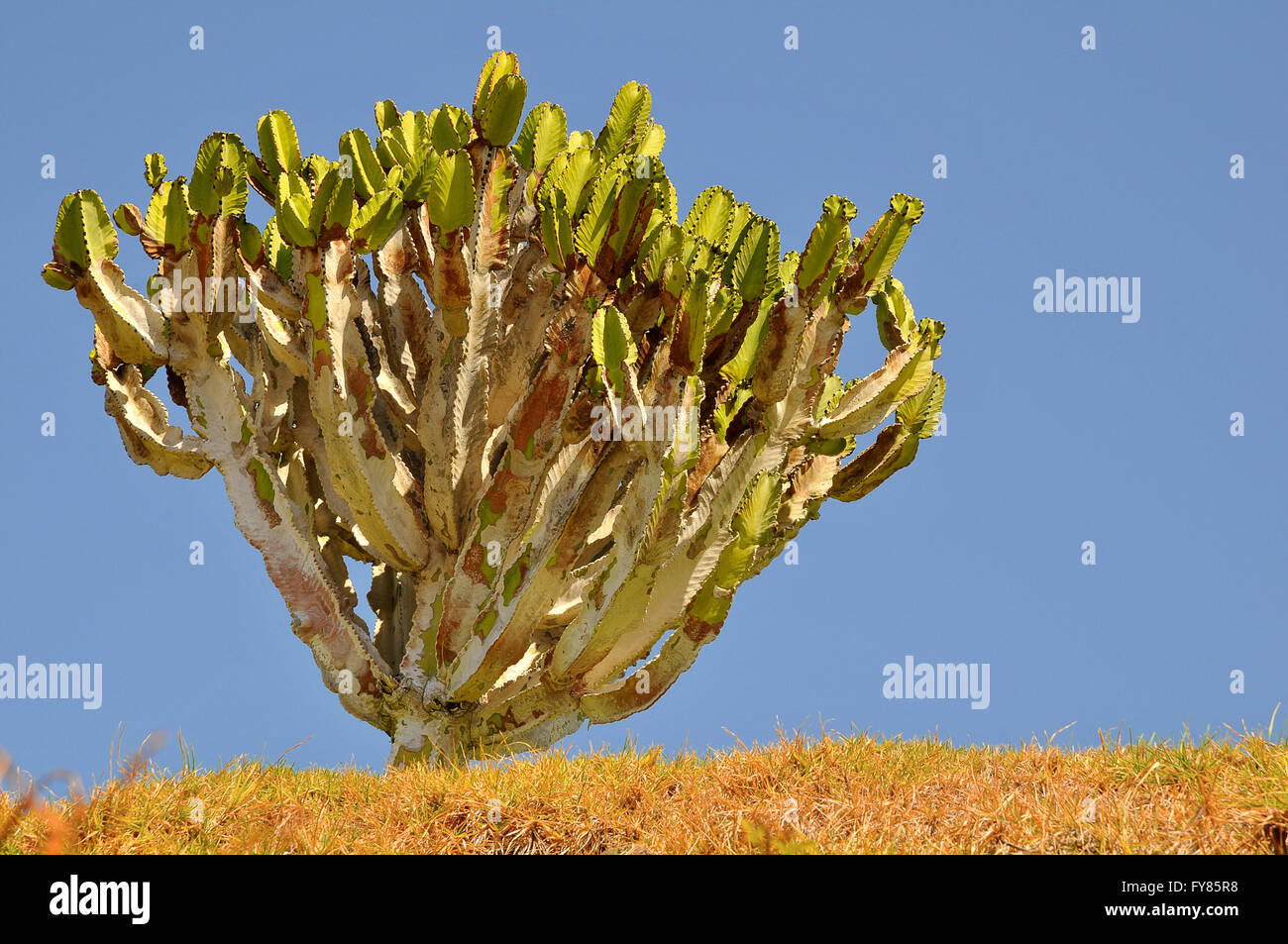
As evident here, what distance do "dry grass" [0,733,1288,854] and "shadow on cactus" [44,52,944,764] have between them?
117 cm

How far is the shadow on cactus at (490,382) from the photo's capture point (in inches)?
283

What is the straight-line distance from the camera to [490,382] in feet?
26.0

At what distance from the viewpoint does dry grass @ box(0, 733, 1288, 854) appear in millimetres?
5137

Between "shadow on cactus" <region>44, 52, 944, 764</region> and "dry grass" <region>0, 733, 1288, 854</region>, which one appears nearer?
"dry grass" <region>0, 733, 1288, 854</region>

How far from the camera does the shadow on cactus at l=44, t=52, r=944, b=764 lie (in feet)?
23.6

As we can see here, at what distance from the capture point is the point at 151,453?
8.15 meters

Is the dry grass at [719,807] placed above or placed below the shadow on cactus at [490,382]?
below

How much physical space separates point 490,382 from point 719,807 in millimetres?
3229

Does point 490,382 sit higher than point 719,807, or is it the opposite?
point 490,382

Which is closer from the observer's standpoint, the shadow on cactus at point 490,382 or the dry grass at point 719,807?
the dry grass at point 719,807

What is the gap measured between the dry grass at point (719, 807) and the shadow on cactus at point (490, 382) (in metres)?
1.17

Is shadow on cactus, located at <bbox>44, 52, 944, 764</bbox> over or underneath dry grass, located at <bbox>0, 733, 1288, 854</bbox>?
over

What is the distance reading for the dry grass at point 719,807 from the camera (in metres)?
5.14
